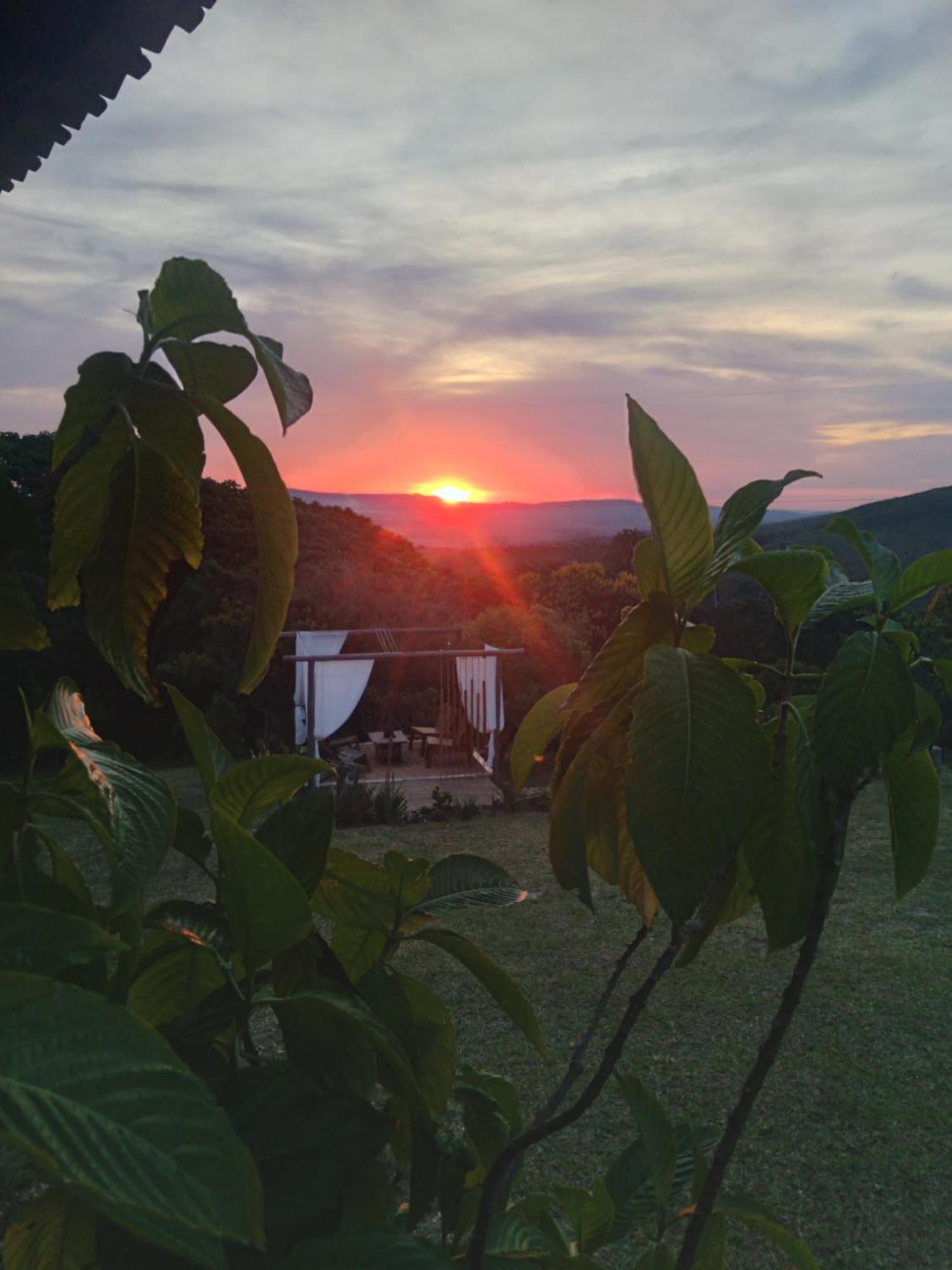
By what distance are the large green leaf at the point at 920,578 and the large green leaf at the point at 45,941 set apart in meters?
0.43

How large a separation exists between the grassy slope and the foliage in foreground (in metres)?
2.30

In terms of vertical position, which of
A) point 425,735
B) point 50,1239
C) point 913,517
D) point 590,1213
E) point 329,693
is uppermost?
point 913,517

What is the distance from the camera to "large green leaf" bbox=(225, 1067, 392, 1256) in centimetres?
38

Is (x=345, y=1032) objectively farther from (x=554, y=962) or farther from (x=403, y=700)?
(x=403, y=700)

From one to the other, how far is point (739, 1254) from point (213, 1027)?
2477mm

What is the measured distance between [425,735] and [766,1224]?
8.27 meters

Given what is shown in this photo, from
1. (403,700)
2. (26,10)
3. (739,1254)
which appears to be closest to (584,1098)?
(26,10)

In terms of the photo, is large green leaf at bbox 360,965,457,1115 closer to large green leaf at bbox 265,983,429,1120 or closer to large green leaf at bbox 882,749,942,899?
large green leaf at bbox 265,983,429,1120

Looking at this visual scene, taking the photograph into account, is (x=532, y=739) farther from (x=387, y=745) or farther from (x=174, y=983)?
(x=387, y=745)

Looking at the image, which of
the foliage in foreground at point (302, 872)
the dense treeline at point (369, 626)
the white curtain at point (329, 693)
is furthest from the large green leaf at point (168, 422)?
the white curtain at point (329, 693)

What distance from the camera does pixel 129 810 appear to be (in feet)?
1.20

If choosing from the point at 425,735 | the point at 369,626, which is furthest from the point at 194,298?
the point at 369,626

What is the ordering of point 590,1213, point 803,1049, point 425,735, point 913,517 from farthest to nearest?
point 913,517, point 425,735, point 803,1049, point 590,1213

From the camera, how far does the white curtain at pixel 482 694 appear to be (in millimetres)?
8242
